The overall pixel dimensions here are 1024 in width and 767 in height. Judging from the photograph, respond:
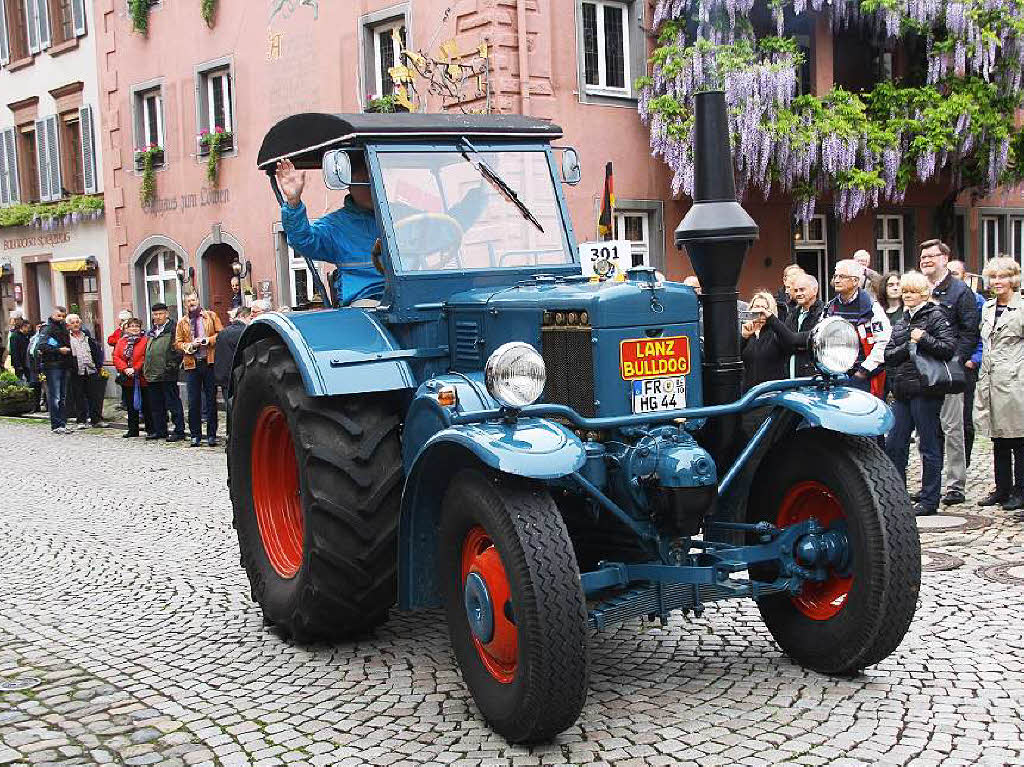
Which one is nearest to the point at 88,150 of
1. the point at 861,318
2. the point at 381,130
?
the point at 861,318

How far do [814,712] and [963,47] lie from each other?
586 inches

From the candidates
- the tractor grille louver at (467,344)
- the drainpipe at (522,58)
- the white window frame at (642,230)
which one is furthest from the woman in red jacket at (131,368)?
the tractor grille louver at (467,344)

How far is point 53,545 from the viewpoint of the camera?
8430 millimetres

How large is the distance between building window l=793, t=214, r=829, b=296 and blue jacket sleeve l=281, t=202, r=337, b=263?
13952 mm

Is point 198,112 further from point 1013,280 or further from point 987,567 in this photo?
point 987,567

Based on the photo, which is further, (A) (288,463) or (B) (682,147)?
(B) (682,147)

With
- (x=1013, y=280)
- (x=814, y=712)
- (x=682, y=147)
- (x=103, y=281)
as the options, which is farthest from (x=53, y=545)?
(x=103, y=281)

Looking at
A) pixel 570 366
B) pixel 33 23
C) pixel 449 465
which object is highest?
pixel 33 23

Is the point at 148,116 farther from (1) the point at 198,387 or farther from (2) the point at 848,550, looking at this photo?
(2) the point at 848,550

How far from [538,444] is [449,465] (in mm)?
593

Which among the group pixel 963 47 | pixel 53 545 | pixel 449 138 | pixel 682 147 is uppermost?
pixel 963 47

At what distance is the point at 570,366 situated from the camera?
4902 millimetres

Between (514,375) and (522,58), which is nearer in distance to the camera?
(514,375)

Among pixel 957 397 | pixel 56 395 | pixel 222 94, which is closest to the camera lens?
Result: pixel 957 397
